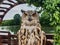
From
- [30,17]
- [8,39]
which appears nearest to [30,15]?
[30,17]

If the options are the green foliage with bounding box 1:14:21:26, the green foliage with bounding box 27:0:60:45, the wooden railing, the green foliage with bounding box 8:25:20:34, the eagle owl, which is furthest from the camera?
the green foliage with bounding box 1:14:21:26

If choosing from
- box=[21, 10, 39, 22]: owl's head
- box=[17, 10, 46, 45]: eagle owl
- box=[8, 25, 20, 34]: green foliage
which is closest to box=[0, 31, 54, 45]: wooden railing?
box=[17, 10, 46, 45]: eagle owl

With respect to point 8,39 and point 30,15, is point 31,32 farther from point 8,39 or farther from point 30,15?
point 8,39

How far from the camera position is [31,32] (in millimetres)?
3809

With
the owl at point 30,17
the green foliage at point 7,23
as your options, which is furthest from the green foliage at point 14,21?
the owl at point 30,17

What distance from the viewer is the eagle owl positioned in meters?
3.80

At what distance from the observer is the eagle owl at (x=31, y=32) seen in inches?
150

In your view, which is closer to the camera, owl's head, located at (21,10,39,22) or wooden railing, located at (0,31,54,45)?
owl's head, located at (21,10,39,22)

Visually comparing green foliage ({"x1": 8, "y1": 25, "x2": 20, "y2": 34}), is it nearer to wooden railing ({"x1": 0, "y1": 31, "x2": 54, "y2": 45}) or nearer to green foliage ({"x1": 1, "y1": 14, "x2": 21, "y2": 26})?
green foliage ({"x1": 1, "y1": 14, "x2": 21, "y2": 26})

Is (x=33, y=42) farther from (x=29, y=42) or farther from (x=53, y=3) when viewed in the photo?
(x=53, y=3)

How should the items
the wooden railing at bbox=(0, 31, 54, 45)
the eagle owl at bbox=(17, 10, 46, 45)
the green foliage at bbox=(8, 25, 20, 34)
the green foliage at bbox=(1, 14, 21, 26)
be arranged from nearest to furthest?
the eagle owl at bbox=(17, 10, 46, 45) < the wooden railing at bbox=(0, 31, 54, 45) < the green foliage at bbox=(8, 25, 20, 34) < the green foliage at bbox=(1, 14, 21, 26)

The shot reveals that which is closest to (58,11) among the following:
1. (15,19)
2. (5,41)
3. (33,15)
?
(33,15)

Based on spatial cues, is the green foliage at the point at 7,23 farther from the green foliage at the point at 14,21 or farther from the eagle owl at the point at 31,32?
the eagle owl at the point at 31,32

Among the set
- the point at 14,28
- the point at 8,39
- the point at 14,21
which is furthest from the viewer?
the point at 14,21
